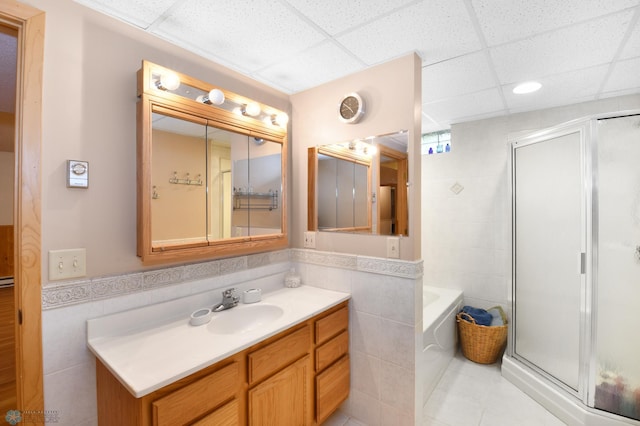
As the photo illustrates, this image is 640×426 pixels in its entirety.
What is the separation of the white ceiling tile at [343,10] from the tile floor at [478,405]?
2.36 m

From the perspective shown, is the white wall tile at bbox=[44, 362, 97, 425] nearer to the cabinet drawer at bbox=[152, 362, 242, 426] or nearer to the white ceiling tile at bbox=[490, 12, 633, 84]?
the cabinet drawer at bbox=[152, 362, 242, 426]

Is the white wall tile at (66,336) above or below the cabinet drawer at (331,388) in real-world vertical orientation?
above

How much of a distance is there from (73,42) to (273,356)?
5.45 ft

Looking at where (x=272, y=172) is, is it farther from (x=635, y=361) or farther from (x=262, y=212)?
(x=635, y=361)

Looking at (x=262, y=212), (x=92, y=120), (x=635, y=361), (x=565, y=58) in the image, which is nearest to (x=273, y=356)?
(x=262, y=212)

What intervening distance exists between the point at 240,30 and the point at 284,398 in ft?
6.19

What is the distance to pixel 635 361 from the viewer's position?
69.7 inches

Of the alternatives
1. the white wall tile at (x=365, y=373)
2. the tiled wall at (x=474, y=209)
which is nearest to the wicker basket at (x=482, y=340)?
the tiled wall at (x=474, y=209)

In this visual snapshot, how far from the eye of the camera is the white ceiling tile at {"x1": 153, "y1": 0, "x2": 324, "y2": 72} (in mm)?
1267

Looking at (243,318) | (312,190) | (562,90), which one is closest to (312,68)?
(312,190)

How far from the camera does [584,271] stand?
6.18 feet

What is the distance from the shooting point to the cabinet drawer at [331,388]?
5.34 feet

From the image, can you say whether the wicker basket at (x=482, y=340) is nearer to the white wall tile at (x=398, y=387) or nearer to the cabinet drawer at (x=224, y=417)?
the white wall tile at (x=398, y=387)

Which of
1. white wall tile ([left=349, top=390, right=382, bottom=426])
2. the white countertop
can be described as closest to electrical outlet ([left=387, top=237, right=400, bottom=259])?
the white countertop
